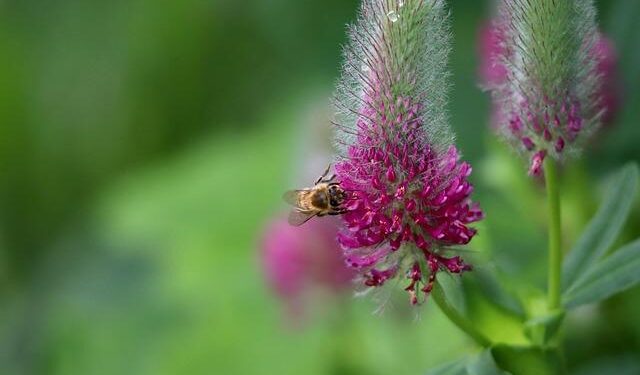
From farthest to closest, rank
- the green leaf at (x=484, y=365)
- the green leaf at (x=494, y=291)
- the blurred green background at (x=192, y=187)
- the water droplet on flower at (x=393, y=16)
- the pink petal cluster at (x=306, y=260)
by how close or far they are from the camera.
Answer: the pink petal cluster at (x=306, y=260) → the blurred green background at (x=192, y=187) → the green leaf at (x=494, y=291) → the green leaf at (x=484, y=365) → the water droplet on flower at (x=393, y=16)

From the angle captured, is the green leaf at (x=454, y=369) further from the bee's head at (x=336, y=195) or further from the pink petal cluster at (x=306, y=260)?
the pink petal cluster at (x=306, y=260)

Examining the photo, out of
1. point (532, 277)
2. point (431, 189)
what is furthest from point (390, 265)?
point (532, 277)

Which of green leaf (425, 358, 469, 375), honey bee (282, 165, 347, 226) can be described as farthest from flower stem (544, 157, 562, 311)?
honey bee (282, 165, 347, 226)

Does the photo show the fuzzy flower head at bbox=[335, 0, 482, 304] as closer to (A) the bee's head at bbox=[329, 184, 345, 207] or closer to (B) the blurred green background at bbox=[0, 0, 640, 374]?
(A) the bee's head at bbox=[329, 184, 345, 207]

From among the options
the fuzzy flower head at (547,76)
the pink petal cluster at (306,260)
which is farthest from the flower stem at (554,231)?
the pink petal cluster at (306,260)

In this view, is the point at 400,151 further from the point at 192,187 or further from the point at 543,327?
the point at 192,187

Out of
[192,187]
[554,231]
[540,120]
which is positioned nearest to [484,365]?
[554,231]
